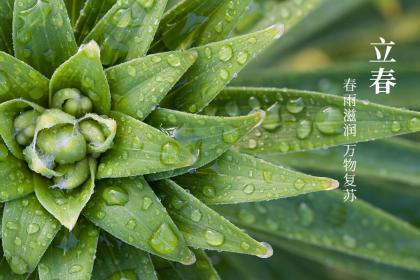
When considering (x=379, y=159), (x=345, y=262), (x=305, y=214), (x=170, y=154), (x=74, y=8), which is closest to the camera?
(x=170, y=154)

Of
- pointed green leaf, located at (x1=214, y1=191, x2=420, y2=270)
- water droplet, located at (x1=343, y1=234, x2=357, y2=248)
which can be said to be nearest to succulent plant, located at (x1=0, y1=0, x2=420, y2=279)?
pointed green leaf, located at (x1=214, y1=191, x2=420, y2=270)

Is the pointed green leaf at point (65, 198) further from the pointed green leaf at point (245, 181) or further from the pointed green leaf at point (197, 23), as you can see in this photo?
the pointed green leaf at point (197, 23)

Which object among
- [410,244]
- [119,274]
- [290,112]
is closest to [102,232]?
[119,274]

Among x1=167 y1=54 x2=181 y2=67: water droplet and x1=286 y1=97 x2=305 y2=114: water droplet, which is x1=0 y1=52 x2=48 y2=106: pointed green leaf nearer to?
x1=167 y1=54 x2=181 y2=67: water droplet

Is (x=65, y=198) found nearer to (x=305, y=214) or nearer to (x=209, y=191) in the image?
(x=209, y=191)

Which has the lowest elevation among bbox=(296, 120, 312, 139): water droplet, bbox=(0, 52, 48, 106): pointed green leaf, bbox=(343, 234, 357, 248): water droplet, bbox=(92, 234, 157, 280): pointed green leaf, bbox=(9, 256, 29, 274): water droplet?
bbox=(343, 234, 357, 248): water droplet

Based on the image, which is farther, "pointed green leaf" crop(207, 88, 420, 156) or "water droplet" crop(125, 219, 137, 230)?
"pointed green leaf" crop(207, 88, 420, 156)

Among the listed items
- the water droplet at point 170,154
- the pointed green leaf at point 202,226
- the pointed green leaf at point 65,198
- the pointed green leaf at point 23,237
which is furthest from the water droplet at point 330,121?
the pointed green leaf at point 23,237

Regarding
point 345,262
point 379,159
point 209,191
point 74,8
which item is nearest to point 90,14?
point 74,8
